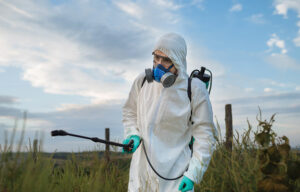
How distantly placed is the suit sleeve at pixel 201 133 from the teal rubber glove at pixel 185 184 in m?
0.03

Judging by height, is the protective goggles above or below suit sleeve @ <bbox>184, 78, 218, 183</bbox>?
above

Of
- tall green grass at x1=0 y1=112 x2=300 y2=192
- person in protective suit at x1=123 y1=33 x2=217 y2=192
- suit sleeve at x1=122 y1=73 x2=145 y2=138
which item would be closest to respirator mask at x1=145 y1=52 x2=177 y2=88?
person in protective suit at x1=123 y1=33 x2=217 y2=192

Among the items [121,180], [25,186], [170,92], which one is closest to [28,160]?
[25,186]

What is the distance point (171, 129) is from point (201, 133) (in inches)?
11.6

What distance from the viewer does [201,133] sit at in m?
2.88

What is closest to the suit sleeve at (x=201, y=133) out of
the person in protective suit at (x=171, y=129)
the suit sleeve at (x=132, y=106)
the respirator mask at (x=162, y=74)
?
the person in protective suit at (x=171, y=129)

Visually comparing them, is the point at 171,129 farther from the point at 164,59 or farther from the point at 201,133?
the point at 164,59

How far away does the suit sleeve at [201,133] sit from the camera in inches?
108

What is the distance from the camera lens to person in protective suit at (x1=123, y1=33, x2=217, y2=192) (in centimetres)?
280

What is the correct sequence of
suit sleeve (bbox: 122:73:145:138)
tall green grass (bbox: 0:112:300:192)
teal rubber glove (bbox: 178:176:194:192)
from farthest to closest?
suit sleeve (bbox: 122:73:145:138)
teal rubber glove (bbox: 178:176:194:192)
tall green grass (bbox: 0:112:300:192)

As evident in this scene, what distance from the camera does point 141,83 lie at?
3.32m

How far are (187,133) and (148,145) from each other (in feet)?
1.35

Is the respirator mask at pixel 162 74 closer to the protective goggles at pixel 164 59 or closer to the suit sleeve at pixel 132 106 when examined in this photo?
the protective goggles at pixel 164 59

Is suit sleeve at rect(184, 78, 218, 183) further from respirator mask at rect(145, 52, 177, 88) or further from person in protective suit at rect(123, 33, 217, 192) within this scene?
respirator mask at rect(145, 52, 177, 88)
